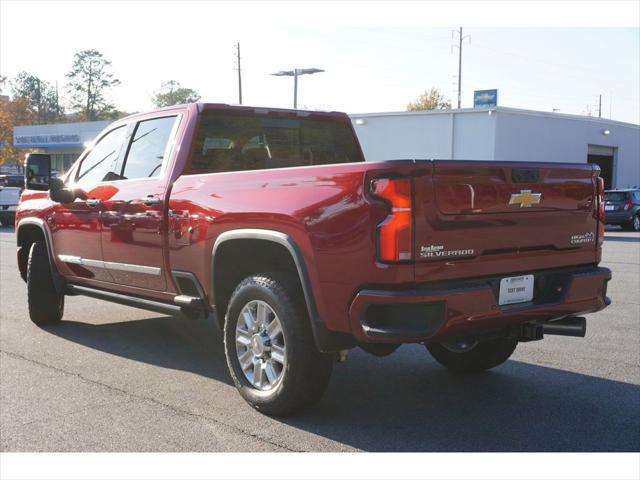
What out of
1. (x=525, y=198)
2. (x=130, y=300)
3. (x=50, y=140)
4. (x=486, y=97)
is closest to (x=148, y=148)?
(x=130, y=300)

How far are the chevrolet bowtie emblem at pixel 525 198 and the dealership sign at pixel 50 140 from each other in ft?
188

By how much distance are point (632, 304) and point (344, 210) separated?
602 cm

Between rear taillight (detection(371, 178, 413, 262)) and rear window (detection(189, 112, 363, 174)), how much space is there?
2.15 m

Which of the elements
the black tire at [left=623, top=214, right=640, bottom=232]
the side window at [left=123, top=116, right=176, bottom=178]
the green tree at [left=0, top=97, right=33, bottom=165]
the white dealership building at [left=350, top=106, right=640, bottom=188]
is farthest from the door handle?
the green tree at [left=0, top=97, right=33, bottom=165]

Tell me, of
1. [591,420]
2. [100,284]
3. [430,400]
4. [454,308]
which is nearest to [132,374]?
[100,284]

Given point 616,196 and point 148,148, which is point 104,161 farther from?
point 616,196

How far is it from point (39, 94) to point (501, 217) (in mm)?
130215

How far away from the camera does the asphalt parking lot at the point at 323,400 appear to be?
4.21 m

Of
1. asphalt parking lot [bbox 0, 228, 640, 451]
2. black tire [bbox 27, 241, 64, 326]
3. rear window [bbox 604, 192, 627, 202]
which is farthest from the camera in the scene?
rear window [bbox 604, 192, 627, 202]

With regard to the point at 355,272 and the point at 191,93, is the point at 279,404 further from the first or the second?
the point at 191,93

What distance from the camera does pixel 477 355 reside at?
5625 millimetres

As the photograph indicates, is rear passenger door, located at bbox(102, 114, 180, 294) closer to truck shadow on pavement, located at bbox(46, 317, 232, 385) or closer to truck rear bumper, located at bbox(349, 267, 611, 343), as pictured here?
A: truck shadow on pavement, located at bbox(46, 317, 232, 385)

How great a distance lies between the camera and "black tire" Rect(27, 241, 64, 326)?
24.1ft

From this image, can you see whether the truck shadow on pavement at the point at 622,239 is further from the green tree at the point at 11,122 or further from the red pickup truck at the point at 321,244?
the green tree at the point at 11,122
